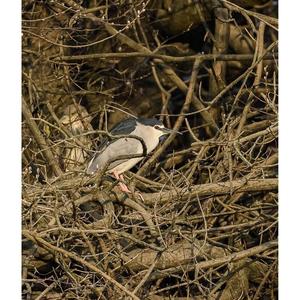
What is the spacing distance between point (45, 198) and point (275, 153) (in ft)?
2.89

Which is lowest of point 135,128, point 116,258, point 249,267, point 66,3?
point 249,267

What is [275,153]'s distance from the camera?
10.1 feet

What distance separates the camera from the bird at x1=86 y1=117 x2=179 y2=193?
3014mm

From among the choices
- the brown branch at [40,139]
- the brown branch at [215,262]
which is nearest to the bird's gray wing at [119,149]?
the brown branch at [40,139]

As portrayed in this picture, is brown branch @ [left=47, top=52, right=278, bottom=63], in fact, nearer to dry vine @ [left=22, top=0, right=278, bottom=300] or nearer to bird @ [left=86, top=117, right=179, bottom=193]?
dry vine @ [left=22, top=0, right=278, bottom=300]

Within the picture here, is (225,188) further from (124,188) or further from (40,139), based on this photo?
(40,139)

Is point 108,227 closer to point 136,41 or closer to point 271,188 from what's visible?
point 271,188

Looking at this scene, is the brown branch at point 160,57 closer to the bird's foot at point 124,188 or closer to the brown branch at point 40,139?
the brown branch at point 40,139

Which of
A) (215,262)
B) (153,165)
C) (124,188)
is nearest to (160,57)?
(153,165)

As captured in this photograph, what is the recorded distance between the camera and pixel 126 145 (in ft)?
10.2

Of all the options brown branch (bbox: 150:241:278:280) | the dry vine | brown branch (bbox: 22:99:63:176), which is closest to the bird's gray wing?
the dry vine

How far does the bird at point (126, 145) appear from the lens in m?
3.01
